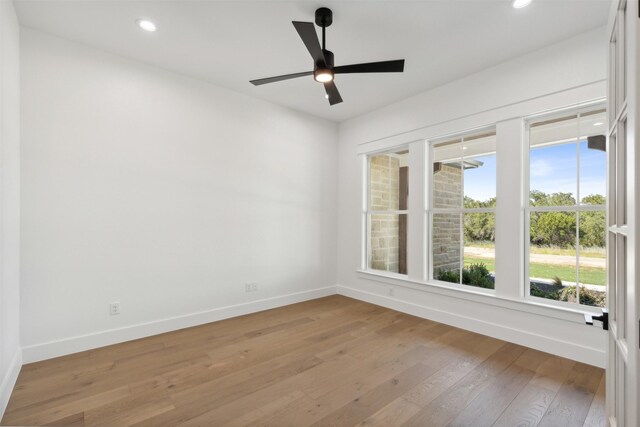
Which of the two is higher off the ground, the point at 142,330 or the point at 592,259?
the point at 592,259

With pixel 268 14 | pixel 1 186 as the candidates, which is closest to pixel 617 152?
pixel 268 14

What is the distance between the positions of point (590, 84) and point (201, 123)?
13.0 feet

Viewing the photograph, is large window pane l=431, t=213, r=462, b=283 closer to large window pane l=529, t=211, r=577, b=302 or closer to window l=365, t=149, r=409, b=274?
window l=365, t=149, r=409, b=274

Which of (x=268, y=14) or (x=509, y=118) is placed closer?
(x=268, y=14)

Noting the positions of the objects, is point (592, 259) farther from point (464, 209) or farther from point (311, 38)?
point (311, 38)

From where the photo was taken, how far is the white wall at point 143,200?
2.76 meters

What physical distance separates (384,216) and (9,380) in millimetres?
4346

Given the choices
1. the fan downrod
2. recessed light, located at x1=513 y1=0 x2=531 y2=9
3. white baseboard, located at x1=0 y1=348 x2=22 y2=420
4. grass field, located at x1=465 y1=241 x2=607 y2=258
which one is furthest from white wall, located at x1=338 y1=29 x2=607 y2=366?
white baseboard, located at x1=0 y1=348 x2=22 y2=420

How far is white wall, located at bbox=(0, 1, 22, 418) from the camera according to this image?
208cm

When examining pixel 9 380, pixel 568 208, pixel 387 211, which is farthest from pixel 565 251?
pixel 9 380

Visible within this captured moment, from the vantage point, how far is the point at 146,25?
2.67m

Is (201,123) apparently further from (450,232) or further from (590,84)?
(590,84)

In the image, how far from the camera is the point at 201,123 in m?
3.71

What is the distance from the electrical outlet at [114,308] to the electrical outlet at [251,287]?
143 centimetres
